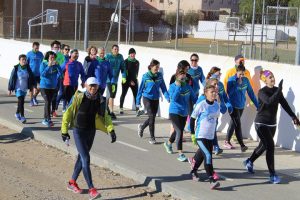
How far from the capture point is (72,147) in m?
11.1

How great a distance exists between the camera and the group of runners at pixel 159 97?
27.2 ft

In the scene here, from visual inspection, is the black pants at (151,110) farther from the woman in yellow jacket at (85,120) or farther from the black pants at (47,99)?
the woman in yellow jacket at (85,120)

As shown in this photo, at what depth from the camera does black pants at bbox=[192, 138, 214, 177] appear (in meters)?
8.62

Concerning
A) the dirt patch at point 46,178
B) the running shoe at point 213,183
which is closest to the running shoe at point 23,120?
the dirt patch at point 46,178

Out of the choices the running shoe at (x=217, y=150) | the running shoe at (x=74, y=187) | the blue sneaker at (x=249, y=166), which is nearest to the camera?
the running shoe at (x=74, y=187)

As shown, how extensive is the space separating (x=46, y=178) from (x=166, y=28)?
3425 cm

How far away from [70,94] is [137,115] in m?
1.85

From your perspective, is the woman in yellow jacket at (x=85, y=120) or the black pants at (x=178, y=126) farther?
the black pants at (x=178, y=126)

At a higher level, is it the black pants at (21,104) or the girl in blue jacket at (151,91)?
the girl in blue jacket at (151,91)

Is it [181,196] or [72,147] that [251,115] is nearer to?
[72,147]

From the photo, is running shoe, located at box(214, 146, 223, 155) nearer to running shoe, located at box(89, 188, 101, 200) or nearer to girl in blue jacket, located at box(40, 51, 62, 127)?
running shoe, located at box(89, 188, 101, 200)

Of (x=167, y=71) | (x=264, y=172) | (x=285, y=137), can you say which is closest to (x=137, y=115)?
(x=167, y=71)

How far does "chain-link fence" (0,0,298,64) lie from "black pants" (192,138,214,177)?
13.0 metres

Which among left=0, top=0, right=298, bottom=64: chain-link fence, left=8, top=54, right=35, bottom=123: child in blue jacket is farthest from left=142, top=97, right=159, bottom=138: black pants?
left=0, top=0, right=298, bottom=64: chain-link fence
